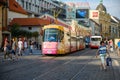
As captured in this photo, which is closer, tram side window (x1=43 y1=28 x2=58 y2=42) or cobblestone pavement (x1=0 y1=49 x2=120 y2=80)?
cobblestone pavement (x1=0 y1=49 x2=120 y2=80)

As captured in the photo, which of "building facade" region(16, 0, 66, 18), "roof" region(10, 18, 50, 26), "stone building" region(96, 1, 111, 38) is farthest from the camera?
"stone building" region(96, 1, 111, 38)

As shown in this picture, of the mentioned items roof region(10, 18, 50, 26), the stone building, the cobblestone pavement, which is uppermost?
the stone building

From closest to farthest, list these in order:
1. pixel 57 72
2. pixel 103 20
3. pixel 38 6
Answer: pixel 57 72, pixel 38 6, pixel 103 20

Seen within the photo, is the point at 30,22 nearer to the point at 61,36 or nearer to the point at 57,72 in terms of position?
the point at 61,36

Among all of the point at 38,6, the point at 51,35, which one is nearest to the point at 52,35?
the point at 51,35

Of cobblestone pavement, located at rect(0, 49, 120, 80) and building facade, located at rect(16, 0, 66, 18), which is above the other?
building facade, located at rect(16, 0, 66, 18)

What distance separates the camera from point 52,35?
1471 inches

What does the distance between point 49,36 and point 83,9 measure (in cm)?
12038

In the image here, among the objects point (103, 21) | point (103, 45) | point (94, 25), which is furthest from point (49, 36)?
point (103, 21)

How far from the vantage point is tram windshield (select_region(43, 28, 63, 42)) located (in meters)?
37.2

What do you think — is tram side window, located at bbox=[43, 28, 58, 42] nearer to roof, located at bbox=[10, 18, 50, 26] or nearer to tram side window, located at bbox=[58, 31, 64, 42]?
tram side window, located at bbox=[58, 31, 64, 42]

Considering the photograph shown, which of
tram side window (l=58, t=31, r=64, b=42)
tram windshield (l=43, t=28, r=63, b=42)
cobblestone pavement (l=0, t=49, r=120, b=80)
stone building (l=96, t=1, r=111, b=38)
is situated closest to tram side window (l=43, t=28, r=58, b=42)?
tram windshield (l=43, t=28, r=63, b=42)

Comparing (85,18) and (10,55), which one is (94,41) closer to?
(10,55)

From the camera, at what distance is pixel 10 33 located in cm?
5797
